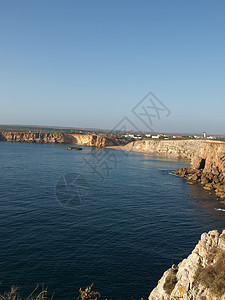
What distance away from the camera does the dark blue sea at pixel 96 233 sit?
2238 centimetres

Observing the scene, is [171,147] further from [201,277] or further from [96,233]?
[201,277]

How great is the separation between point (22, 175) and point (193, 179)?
51726 millimetres

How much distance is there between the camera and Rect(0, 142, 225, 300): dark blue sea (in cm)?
2238

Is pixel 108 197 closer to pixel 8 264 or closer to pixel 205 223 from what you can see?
pixel 205 223

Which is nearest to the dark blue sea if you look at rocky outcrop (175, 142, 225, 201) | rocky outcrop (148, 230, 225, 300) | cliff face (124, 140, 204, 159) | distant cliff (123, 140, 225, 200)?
rocky outcrop (148, 230, 225, 300)

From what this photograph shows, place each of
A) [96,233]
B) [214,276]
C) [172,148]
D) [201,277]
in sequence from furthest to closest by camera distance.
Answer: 1. [172,148]
2. [96,233]
3. [201,277]
4. [214,276]

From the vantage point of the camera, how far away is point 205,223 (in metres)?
37.9

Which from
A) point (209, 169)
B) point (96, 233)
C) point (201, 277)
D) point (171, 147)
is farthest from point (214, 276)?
point (171, 147)

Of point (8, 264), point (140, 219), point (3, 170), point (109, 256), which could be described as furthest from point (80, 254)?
point (3, 170)

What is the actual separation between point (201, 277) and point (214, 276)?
78 cm

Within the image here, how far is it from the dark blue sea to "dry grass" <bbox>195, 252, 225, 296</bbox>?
8524 mm

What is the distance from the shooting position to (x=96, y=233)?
31594mm

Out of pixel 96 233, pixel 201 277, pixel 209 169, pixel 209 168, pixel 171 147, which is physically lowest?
pixel 96 233

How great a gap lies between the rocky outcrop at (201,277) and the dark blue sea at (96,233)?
239 inches
